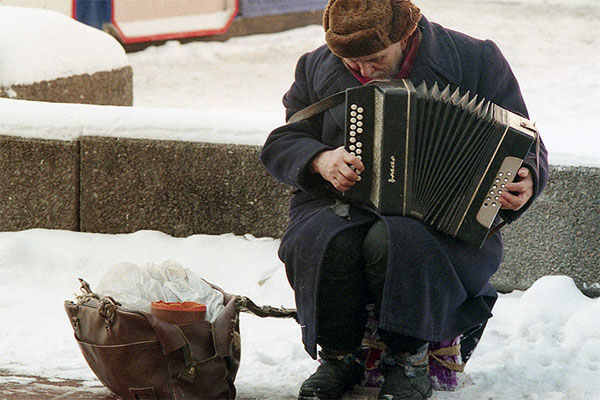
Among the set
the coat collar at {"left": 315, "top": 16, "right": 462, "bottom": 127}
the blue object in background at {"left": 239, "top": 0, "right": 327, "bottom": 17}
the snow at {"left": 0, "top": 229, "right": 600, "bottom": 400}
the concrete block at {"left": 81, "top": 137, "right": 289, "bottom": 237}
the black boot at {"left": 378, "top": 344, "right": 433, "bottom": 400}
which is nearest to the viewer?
the black boot at {"left": 378, "top": 344, "right": 433, "bottom": 400}

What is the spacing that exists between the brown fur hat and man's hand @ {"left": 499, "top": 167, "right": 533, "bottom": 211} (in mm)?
515

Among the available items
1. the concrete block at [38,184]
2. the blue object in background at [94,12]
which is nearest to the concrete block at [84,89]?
the concrete block at [38,184]

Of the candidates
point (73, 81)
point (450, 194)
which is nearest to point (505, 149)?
point (450, 194)

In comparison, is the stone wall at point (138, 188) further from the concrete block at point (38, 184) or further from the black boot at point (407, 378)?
the black boot at point (407, 378)

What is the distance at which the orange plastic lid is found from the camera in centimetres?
273

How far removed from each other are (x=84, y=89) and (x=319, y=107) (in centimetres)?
301

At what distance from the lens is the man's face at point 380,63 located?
111 inches

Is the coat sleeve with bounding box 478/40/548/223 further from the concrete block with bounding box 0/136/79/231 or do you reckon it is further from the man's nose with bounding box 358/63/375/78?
the concrete block with bounding box 0/136/79/231

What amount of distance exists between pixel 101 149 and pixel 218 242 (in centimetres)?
62

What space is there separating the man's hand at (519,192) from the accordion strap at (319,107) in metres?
0.54

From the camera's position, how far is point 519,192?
2.75m

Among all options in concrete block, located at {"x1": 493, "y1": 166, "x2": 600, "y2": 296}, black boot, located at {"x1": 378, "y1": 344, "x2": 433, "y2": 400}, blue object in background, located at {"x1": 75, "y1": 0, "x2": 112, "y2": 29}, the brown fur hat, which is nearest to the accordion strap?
the brown fur hat

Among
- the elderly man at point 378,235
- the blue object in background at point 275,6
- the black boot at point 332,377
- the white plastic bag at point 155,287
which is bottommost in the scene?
the blue object in background at point 275,6

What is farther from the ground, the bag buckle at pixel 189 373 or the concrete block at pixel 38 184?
the bag buckle at pixel 189 373
